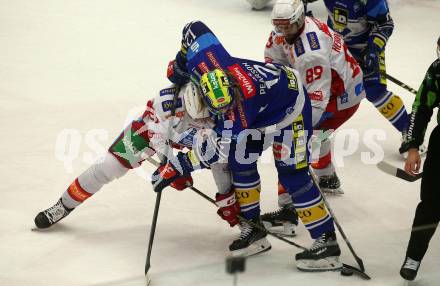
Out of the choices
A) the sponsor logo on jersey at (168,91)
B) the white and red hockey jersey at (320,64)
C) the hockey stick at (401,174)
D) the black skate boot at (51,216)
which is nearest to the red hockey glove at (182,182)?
the sponsor logo on jersey at (168,91)

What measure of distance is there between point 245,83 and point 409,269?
1.04 m

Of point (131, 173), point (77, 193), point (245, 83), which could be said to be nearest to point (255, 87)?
point (245, 83)

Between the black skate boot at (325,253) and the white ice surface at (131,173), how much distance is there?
0.23 ft

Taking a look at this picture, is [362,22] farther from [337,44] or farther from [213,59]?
[213,59]

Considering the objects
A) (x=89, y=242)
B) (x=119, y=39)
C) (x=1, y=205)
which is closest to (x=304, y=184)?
(x=89, y=242)

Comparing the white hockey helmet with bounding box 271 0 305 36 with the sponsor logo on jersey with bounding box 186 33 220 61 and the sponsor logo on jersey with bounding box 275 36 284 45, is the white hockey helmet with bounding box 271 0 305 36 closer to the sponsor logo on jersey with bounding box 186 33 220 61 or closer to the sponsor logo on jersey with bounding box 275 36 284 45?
the sponsor logo on jersey with bounding box 275 36 284 45

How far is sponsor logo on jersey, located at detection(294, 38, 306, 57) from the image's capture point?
420 centimetres

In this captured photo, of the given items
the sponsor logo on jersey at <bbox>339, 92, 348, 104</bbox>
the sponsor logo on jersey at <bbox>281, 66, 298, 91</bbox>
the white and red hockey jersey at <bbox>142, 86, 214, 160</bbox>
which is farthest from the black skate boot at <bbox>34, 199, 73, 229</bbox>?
the sponsor logo on jersey at <bbox>339, 92, 348, 104</bbox>

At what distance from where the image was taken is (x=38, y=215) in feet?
14.0

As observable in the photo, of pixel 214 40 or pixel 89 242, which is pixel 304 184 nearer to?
pixel 214 40

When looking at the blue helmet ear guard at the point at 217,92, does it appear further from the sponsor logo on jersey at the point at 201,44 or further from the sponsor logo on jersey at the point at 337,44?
the sponsor logo on jersey at the point at 337,44

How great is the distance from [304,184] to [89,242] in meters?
1.17

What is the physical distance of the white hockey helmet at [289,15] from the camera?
163 inches

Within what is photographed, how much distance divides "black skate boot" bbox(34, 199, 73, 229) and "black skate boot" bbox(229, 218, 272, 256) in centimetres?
90
